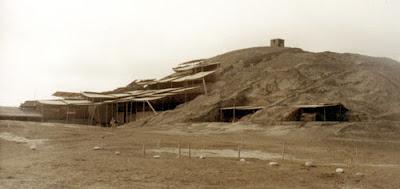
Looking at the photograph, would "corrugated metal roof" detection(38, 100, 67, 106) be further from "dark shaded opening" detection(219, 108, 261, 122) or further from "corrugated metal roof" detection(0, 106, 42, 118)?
"dark shaded opening" detection(219, 108, 261, 122)

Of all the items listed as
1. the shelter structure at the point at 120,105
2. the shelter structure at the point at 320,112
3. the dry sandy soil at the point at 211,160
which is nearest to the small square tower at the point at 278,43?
the shelter structure at the point at 120,105

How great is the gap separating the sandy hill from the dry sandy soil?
21.3ft

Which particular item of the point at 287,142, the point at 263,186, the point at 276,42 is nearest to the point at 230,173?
the point at 263,186

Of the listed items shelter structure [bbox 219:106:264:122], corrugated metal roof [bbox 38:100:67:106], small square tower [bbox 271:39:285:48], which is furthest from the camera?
small square tower [bbox 271:39:285:48]

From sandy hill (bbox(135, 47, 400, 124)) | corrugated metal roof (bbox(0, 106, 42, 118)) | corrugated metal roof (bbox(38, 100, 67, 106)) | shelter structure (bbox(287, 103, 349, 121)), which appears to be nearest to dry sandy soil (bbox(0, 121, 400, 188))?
shelter structure (bbox(287, 103, 349, 121))

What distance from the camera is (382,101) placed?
38219mm

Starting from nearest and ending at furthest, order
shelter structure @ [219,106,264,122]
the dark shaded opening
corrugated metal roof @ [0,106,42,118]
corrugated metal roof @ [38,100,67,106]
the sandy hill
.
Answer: the sandy hill → shelter structure @ [219,106,264,122] → the dark shaded opening → corrugated metal roof @ [0,106,42,118] → corrugated metal roof @ [38,100,67,106]

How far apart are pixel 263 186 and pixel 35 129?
21.7 m

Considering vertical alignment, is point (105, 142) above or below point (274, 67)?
below

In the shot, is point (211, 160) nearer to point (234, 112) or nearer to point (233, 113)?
point (234, 112)

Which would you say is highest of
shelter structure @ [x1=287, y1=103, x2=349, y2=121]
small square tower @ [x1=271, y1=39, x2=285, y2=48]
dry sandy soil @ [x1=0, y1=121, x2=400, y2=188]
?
small square tower @ [x1=271, y1=39, x2=285, y2=48]

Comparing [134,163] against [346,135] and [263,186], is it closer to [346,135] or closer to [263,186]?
[263,186]

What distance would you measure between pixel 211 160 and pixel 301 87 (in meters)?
25.1

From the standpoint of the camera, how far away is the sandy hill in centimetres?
3719
